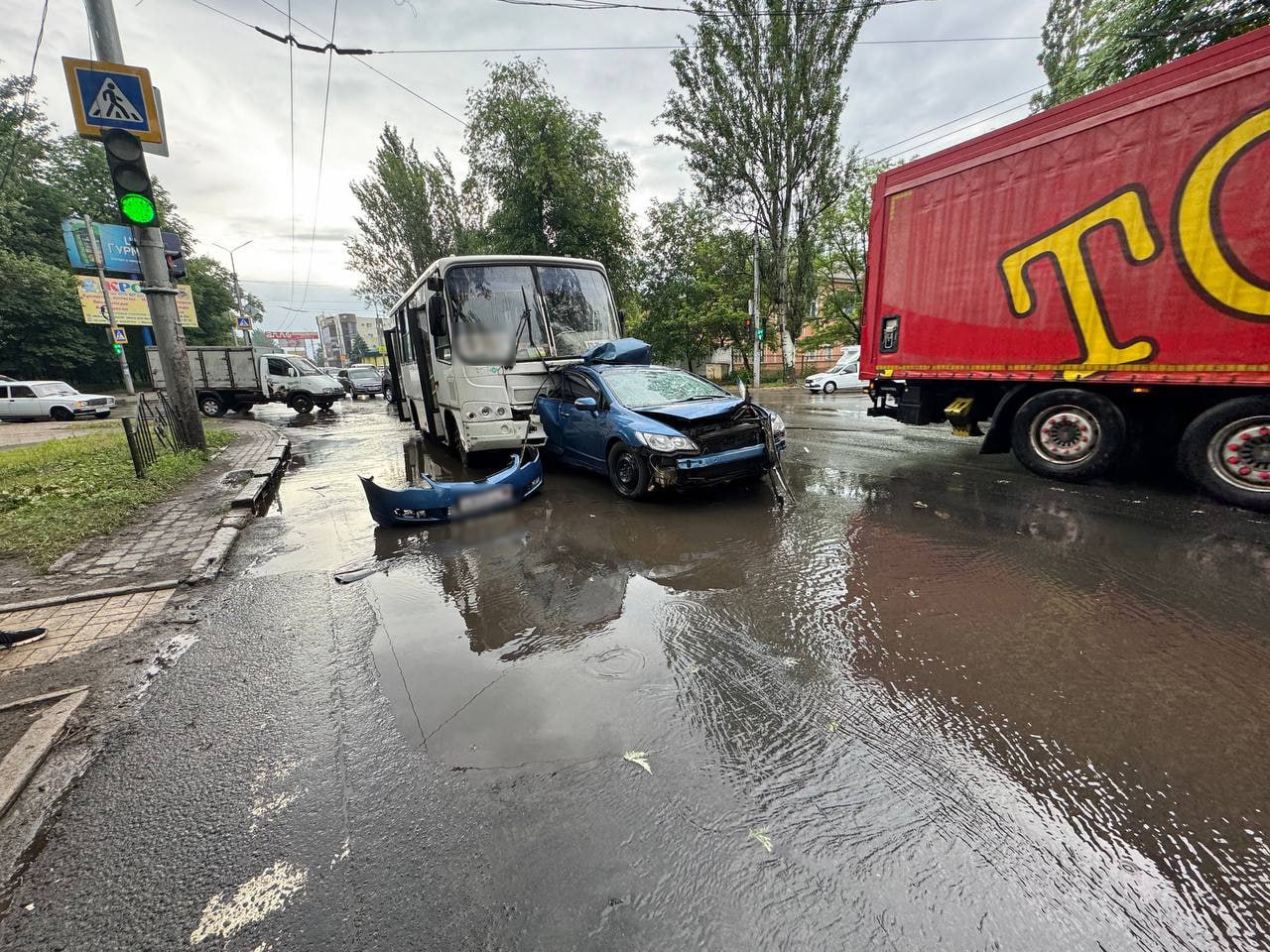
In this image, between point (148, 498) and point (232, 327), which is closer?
point (148, 498)

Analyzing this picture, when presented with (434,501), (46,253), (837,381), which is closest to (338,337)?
Answer: (46,253)

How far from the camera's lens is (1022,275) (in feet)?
19.3

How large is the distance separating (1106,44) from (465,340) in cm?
1295

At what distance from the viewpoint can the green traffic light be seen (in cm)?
655

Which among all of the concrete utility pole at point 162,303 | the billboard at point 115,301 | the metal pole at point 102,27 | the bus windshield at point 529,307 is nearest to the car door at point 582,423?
A: the bus windshield at point 529,307

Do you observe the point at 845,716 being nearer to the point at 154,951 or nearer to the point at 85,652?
the point at 154,951

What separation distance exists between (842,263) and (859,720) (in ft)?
101

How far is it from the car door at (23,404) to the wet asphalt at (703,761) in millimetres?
23477

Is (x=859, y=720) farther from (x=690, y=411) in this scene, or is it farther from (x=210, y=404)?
(x=210, y=404)

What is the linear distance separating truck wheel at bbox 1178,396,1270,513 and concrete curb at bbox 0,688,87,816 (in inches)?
338

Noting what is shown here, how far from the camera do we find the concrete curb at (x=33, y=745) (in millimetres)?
2156

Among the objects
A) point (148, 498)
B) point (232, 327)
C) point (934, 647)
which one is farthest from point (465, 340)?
point (232, 327)

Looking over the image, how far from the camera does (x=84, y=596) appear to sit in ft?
12.9

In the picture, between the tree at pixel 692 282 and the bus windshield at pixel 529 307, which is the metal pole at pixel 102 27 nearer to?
the bus windshield at pixel 529 307
